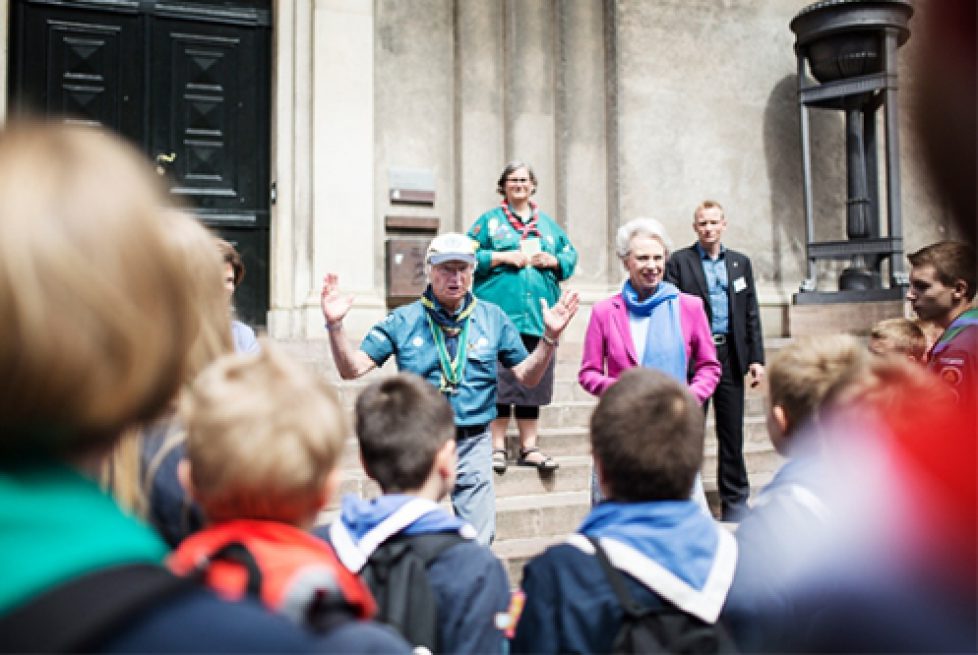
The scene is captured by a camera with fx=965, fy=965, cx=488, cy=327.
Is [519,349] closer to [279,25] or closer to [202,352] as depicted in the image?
[202,352]

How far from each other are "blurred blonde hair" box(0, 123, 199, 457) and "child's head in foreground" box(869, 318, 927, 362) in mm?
4068

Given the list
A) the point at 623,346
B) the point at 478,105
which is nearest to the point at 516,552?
the point at 623,346

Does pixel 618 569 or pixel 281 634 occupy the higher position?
pixel 281 634

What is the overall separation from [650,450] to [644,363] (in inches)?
89.5

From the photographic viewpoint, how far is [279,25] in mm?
8266

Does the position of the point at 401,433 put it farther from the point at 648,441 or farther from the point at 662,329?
the point at 662,329

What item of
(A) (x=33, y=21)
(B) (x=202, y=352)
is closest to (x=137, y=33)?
(A) (x=33, y=21)

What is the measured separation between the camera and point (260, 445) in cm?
153

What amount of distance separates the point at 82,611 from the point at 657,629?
152 cm

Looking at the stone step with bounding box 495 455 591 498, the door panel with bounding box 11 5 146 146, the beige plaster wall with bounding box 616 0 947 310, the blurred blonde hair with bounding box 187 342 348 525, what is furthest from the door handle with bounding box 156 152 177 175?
the blurred blonde hair with bounding box 187 342 348 525

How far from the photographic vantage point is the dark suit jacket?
599 centimetres

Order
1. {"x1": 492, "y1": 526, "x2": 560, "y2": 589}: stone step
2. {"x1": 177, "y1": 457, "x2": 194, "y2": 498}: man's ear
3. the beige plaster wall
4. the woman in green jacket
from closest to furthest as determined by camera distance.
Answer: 1. {"x1": 177, "y1": 457, "x2": 194, "y2": 498}: man's ear
2. {"x1": 492, "y1": 526, "x2": 560, "y2": 589}: stone step
3. the woman in green jacket
4. the beige plaster wall

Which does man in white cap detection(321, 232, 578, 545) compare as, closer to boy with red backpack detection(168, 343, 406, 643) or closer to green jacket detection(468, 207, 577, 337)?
green jacket detection(468, 207, 577, 337)

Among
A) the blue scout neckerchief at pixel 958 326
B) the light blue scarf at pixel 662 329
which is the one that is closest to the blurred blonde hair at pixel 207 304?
the blue scout neckerchief at pixel 958 326
